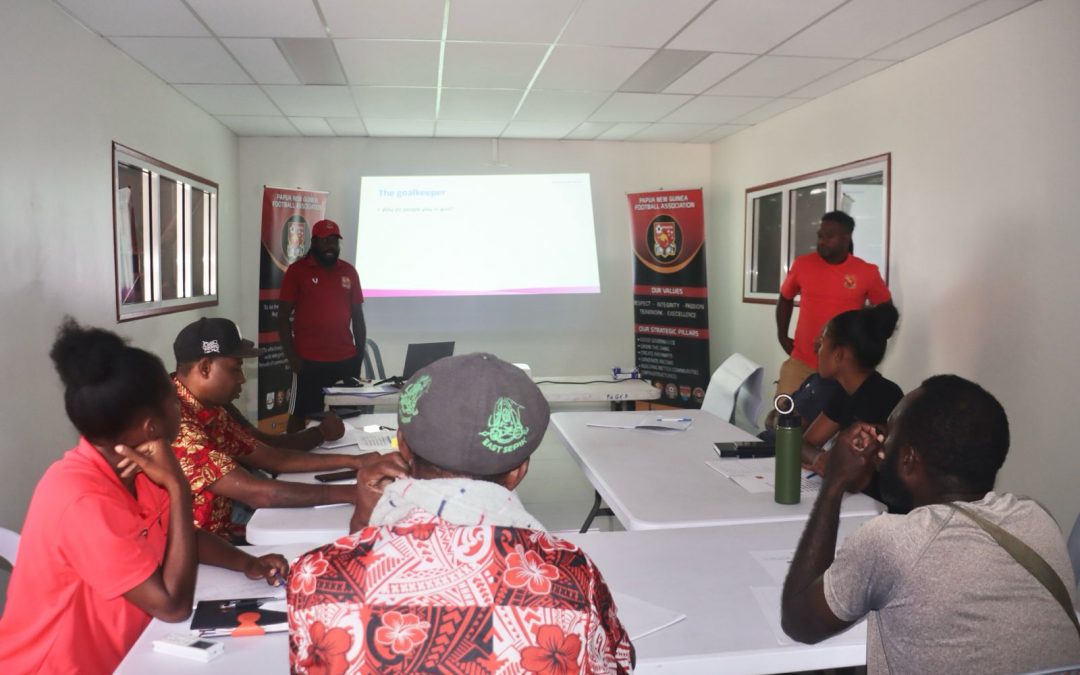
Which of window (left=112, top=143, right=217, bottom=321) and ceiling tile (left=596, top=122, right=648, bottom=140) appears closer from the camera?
window (left=112, top=143, right=217, bottom=321)

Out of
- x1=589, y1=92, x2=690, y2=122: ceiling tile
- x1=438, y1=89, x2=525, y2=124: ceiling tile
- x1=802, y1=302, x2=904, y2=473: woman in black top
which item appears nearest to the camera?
x1=802, y1=302, x2=904, y2=473: woman in black top

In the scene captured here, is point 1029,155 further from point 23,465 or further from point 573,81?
point 23,465

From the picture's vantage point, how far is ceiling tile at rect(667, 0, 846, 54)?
11.6 feet

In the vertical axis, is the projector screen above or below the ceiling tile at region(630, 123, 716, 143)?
below

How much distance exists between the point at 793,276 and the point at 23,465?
4.48m

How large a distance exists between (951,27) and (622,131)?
3300 mm

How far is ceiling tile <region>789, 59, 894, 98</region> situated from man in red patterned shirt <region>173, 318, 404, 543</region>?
3.89m

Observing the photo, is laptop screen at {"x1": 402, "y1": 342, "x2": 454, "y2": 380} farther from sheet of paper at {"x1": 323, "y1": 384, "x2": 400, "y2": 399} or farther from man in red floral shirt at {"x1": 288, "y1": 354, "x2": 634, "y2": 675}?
man in red floral shirt at {"x1": 288, "y1": 354, "x2": 634, "y2": 675}

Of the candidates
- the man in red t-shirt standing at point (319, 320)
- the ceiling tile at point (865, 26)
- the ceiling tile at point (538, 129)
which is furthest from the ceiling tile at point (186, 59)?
the ceiling tile at point (865, 26)

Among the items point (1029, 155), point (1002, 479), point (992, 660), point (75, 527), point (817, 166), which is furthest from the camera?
point (817, 166)

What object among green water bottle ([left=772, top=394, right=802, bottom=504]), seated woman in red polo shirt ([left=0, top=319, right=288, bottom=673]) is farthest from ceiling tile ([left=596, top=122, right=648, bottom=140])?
seated woman in red polo shirt ([left=0, top=319, right=288, bottom=673])

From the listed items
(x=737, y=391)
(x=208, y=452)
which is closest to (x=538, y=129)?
(x=737, y=391)

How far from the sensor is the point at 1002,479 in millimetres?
3867

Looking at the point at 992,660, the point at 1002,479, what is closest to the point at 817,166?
the point at 1002,479
